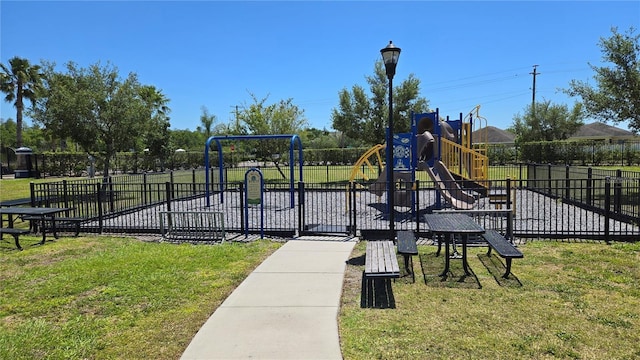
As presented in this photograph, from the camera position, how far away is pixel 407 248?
6.09m

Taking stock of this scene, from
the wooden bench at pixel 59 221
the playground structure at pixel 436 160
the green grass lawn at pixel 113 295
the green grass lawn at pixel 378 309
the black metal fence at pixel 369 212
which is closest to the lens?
the green grass lawn at pixel 378 309

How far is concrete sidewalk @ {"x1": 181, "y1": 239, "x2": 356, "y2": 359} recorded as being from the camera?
3791mm

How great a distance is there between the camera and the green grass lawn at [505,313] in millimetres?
3797

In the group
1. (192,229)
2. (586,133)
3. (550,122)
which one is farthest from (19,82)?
(586,133)

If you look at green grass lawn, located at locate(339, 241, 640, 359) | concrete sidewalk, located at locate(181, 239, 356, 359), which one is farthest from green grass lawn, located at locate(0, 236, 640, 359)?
concrete sidewalk, located at locate(181, 239, 356, 359)

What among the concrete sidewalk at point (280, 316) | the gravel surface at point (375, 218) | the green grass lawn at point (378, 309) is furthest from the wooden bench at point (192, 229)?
the concrete sidewalk at point (280, 316)

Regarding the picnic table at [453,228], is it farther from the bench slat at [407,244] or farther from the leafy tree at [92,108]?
the leafy tree at [92,108]

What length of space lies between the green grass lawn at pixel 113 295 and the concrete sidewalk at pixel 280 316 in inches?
9.3

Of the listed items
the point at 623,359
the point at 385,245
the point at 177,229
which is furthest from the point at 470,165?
the point at 623,359

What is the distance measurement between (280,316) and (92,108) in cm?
1491

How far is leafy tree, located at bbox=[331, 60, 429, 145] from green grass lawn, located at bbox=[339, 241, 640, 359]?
19.7 m

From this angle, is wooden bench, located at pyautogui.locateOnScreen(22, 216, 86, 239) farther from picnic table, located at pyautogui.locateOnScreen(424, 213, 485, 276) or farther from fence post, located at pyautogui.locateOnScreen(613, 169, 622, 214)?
fence post, located at pyautogui.locateOnScreen(613, 169, 622, 214)

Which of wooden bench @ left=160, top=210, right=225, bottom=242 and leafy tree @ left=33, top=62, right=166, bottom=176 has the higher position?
leafy tree @ left=33, top=62, right=166, bottom=176

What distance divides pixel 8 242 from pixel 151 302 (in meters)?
6.21
